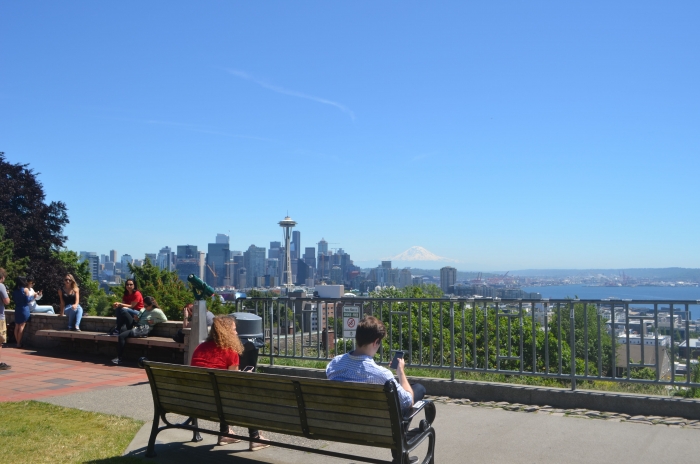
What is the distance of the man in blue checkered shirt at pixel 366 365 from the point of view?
5148mm

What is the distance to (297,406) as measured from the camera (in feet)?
17.1

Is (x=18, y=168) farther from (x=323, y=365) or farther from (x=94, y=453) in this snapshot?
(x=94, y=453)

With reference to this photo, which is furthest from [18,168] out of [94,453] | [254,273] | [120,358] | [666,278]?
[254,273]

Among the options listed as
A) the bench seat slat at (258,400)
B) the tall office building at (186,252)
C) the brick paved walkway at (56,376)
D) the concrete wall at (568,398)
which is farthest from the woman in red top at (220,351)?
the tall office building at (186,252)

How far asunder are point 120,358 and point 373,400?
30.5ft

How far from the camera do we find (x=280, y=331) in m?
10.7

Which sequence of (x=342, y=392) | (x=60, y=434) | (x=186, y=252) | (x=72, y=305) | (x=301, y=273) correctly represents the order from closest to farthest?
(x=342, y=392)
(x=60, y=434)
(x=72, y=305)
(x=186, y=252)
(x=301, y=273)

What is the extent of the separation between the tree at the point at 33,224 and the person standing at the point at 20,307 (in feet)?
84.6

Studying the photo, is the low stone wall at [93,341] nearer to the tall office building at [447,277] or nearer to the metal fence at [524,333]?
the metal fence at [524,333]

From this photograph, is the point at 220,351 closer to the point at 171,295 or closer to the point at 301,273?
the point at 171,295

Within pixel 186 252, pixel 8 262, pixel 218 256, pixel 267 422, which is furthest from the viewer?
pixel 218 256

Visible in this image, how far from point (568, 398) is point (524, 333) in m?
1.38

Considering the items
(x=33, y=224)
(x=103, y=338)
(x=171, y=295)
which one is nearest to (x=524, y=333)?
(x=103, y=338)

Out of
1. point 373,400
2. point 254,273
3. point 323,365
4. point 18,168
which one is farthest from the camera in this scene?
point 254,273
